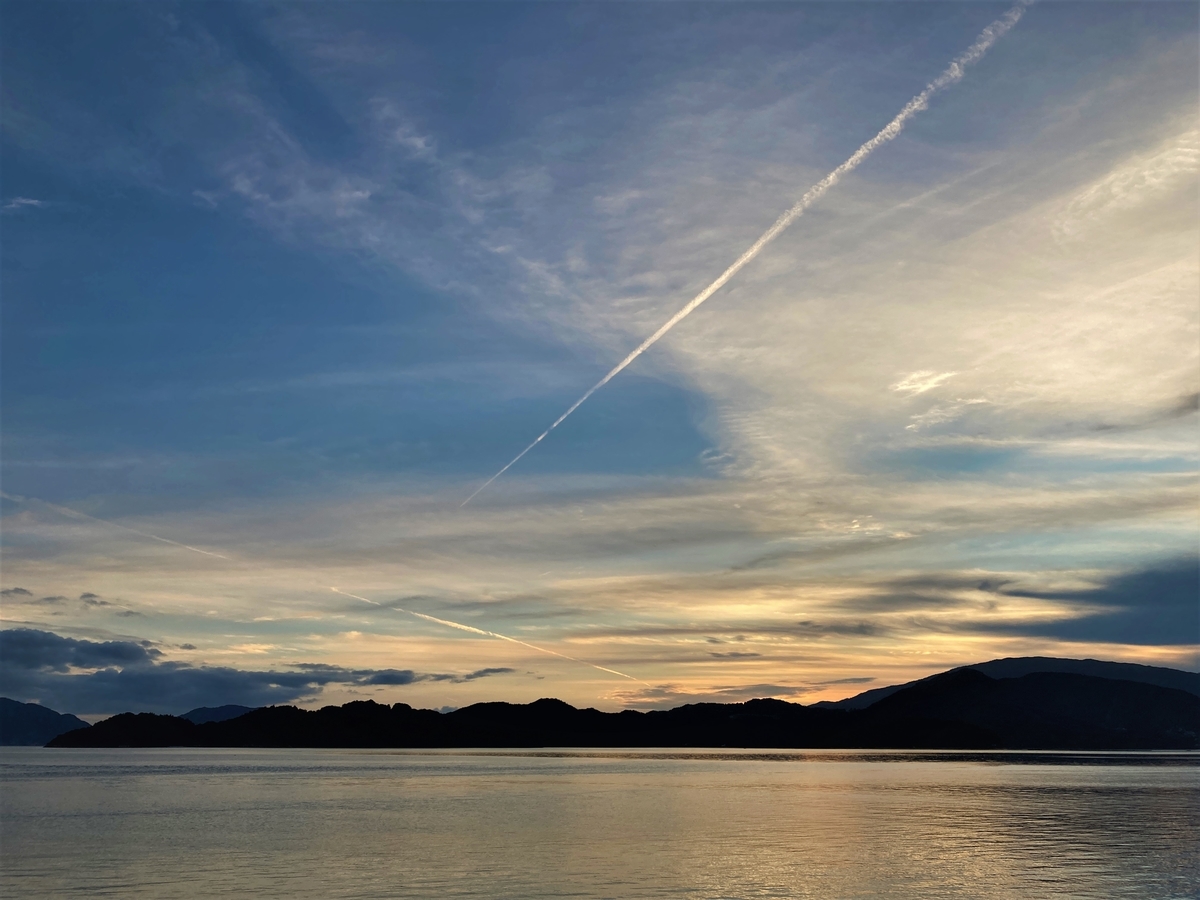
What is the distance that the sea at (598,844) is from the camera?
50.7 m

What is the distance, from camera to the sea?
50688mm

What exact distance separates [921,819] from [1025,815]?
39.6 ft

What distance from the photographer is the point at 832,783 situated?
15775cm

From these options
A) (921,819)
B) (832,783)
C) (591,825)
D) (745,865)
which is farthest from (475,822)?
(832,783)

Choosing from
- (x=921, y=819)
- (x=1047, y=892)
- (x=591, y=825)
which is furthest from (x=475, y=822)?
(x=1047, y=892)

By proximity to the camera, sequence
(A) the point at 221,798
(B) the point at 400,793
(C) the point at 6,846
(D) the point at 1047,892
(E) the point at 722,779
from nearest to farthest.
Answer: (D) the point at 1047,892 → (C) the point at 6,846 → (A) the point at 221,798 → (B) the point at 400,793 → (E) the point at 722,779

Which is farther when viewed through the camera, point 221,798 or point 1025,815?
point 221,798

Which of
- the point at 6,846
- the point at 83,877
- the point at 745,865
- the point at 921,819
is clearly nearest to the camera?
the point at 83,877

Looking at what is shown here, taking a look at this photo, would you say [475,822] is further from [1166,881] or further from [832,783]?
[832,783]

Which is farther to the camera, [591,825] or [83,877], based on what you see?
[591,825]

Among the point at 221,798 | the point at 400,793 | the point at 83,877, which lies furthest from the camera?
the point at 400,793

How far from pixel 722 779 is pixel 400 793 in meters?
63.4

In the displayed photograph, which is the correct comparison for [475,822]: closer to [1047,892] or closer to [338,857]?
[338,857]

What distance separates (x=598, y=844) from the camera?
6881 centimetres
